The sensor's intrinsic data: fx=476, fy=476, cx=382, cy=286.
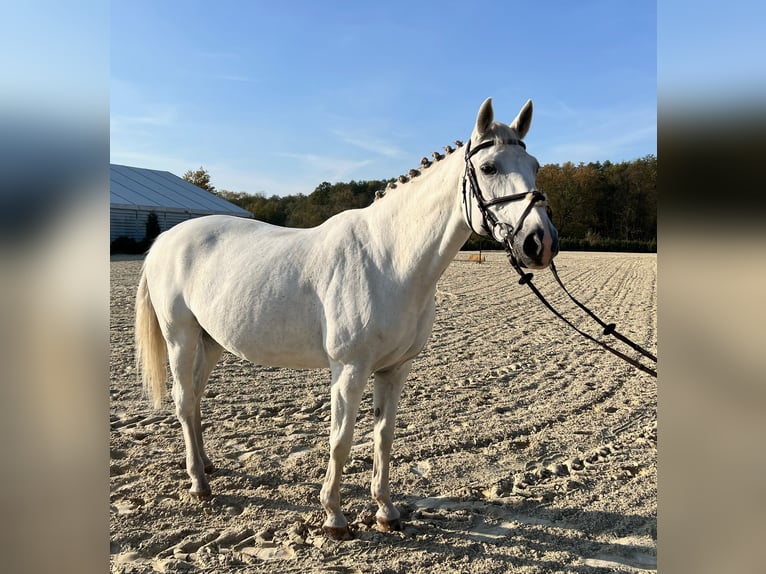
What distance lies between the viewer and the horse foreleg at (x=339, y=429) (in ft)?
8.40

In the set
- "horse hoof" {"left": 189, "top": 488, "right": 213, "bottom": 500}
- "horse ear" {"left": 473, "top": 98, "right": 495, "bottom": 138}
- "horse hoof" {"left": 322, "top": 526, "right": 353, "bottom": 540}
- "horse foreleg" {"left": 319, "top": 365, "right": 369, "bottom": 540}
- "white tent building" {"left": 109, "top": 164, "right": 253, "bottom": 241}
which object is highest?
"white tent building" {"left": 109, "top": 164, "right": 253, "bottom": 241}

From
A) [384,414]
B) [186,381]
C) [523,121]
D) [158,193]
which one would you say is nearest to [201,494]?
[186,381]

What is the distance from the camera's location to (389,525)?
8.99 feet

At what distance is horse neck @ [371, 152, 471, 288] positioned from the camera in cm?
249

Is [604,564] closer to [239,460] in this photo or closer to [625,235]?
[239,460]

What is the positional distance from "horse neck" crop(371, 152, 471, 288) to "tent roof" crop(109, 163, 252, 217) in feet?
84.9

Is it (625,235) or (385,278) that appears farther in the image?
(625,235)

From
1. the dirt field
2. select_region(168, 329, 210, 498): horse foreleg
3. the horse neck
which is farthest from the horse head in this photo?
select_region(168, 329, 210, 498): horse foreleg

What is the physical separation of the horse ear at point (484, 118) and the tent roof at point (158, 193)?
26.4m

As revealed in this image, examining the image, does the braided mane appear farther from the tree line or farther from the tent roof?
the tree line

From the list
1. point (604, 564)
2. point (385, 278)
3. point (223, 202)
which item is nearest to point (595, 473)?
point (604, 564)
